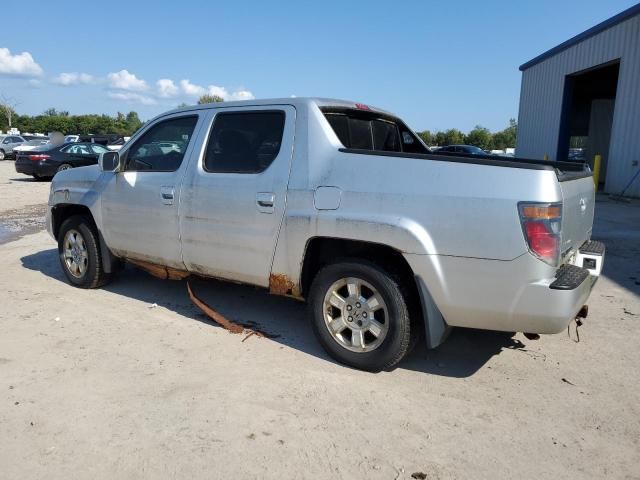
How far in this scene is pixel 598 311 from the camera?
5.02 m

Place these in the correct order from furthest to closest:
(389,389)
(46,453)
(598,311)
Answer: (598,311) → (389,389) → (46,453)

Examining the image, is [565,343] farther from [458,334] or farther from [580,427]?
[580,427]

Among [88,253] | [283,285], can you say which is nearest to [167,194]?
[283,285]

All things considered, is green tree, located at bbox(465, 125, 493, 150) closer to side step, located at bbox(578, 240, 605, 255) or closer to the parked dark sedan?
the parked dark sedan

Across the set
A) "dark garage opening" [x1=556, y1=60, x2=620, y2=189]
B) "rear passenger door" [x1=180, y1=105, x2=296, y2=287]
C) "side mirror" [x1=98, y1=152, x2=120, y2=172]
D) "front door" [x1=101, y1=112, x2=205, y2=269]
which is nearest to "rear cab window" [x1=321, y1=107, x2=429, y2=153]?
"rear passenger door" [x1=180, y1=105, x2=296, y2=287]

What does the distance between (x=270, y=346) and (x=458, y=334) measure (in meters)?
1.61

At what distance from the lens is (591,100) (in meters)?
24.9

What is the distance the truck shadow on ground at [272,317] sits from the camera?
3916 mm

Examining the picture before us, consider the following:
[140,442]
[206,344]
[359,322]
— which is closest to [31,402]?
[140,442]

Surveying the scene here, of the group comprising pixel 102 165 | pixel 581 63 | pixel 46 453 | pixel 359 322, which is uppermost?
pixel 581 63

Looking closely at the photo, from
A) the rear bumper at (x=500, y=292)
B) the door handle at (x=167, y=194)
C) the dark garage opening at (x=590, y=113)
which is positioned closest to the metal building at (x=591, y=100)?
the dark garage opening at (x=590, y=113)

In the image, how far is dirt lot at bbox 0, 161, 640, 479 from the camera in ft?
8.75

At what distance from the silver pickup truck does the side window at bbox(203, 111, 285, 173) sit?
1 centimetres

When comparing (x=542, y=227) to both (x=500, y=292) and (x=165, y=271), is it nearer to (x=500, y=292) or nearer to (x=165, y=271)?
(x=500, y=292)
